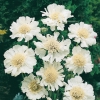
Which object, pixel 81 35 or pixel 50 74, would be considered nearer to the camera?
pixel 50 74

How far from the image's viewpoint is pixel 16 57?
2.34 m

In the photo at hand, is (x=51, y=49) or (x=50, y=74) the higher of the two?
(x=51, y=49)

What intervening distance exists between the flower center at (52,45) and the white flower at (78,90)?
0.22 m

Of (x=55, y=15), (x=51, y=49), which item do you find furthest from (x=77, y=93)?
(x=55, y=15)

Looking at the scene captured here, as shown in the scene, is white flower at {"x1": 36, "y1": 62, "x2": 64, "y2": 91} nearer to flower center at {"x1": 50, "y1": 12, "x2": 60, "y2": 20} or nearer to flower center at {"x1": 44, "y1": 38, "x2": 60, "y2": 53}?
flower center at {"x1": 44, "y1": 38, "x2": 60, "y2": 53}

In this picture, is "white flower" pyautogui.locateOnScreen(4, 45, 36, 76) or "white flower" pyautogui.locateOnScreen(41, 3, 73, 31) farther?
"white flower" pyautogui.locateOnScreen(41, 3, 73, 31)

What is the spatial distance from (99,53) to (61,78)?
1.90 metres

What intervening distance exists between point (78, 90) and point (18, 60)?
421 mm

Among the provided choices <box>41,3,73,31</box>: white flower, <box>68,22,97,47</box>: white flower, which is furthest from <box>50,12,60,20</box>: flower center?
<box>68,22,97,47</box>: white flower

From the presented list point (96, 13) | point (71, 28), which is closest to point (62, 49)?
point (71, 28)

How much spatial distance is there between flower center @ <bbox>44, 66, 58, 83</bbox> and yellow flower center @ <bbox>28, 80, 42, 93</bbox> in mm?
85

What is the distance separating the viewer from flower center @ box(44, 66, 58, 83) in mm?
2309

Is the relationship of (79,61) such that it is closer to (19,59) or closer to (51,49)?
(51,49)

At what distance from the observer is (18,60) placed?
232 cm
